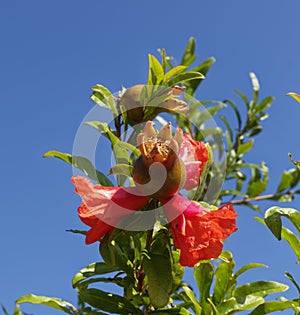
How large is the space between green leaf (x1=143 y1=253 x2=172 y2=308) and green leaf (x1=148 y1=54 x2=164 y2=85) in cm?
63

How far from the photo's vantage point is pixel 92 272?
1561mm

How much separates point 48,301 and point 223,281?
56cm

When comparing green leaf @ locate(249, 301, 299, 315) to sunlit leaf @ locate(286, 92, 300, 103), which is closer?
sunlit leaf @ locate(286, 92, 300, 103)

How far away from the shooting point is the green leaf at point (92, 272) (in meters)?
1.55

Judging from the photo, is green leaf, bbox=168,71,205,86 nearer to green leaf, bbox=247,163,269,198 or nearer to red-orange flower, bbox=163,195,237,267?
red-orange flower, bbox=163,195,237,267

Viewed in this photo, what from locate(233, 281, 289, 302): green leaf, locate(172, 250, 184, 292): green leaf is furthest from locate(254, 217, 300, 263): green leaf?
locate(172, 250, 184, 292): green leaf

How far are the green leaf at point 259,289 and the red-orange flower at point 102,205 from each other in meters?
0.59

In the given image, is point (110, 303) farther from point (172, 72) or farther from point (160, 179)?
point (172, 72)

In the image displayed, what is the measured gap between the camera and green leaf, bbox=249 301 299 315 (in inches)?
59.2

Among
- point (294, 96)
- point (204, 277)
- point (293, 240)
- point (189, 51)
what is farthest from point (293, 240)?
point (189, 51)

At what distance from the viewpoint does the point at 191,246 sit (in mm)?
1186

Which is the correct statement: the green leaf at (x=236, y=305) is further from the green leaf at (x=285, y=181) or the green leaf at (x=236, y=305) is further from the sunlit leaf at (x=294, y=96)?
the green leaf at (x=285, y=181)

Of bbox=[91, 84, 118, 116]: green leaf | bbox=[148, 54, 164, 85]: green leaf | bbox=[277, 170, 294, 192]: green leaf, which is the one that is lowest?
bbox=[91, 84, 118, 116]: green leaf

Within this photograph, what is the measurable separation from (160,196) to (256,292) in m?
0.60
